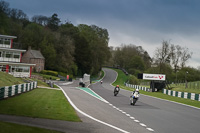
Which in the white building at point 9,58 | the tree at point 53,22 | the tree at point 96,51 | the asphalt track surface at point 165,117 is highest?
the tree at point 53,22

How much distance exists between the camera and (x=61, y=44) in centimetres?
10469

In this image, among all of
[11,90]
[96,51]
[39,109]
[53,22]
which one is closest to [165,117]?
[39,109]

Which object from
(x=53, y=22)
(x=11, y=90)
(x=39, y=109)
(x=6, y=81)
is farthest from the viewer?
(x=53, y=22)

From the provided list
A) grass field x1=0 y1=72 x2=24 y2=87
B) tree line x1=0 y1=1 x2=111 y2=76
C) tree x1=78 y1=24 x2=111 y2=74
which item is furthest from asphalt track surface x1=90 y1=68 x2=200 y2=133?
tree x1=78 y1=24 x2=111 y2=74

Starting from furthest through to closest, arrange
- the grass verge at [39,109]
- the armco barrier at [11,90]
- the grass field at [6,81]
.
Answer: the grass field at [6,81] → the armco barrier at [11,90] → the grass verge at [39,109]

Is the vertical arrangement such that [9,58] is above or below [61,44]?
below

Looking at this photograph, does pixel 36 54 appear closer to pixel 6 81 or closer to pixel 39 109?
pixel 6 81

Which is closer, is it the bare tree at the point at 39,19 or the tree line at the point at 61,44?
the tree line at the point at 61,44

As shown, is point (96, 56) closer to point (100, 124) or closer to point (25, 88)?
point (25, 88)

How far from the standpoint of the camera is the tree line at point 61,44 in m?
96.2

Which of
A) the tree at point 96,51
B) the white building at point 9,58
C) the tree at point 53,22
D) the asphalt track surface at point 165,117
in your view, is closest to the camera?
the asphalt track surface at point 165,117

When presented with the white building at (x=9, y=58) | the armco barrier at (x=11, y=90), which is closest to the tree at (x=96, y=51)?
the white building at (x=9, y=58)

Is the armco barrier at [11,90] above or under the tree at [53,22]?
under

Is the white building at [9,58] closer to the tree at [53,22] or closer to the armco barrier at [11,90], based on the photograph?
the armco barrier at [11,90]
